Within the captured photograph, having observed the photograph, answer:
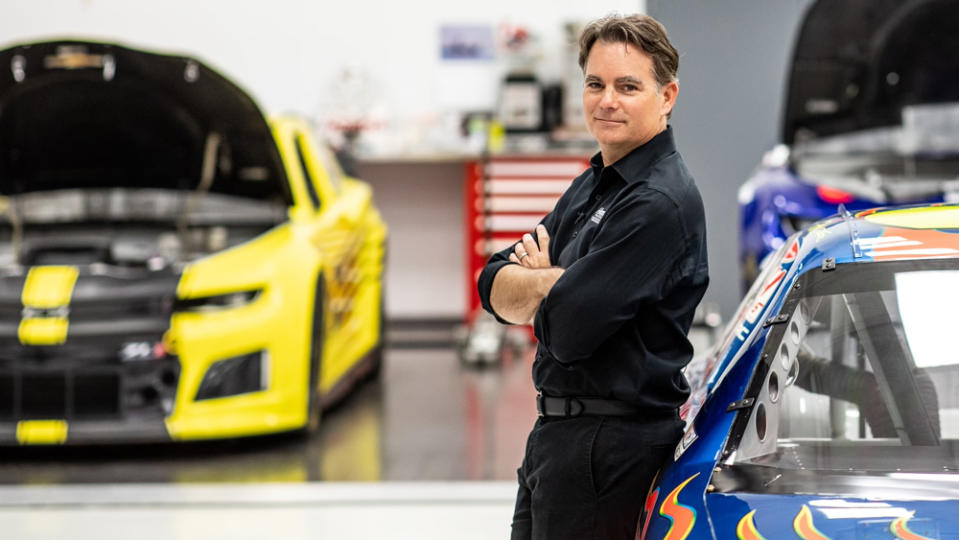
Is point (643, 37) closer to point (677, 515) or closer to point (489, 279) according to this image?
point (489, 279)

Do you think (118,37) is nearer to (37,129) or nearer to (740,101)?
(37,129)

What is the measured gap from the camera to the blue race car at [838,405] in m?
1.67

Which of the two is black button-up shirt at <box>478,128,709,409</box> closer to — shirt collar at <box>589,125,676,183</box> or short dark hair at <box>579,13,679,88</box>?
shirt collar at <box>589,125,676,183</box>

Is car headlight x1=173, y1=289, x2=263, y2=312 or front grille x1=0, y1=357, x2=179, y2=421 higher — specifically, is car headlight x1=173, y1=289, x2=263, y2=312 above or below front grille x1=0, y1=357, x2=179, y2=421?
above

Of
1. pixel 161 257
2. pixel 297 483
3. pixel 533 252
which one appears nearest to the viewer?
pixel 533 252

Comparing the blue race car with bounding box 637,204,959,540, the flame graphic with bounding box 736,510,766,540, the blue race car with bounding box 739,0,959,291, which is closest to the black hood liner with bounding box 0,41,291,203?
the blue race car with bounding box 739,0,959,291

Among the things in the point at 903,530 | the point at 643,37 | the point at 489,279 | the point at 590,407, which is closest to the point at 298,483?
the point at 489,279

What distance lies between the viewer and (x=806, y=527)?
5.30 feet

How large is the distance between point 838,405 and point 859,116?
372cm

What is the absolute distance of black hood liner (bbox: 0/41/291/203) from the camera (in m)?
4.61

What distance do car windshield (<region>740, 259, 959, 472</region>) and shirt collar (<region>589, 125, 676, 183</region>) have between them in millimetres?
333

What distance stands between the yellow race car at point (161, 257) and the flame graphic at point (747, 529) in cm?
299

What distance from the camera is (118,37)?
9055 millimetres

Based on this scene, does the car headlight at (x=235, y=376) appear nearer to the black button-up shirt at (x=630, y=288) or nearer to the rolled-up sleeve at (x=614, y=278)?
the black button-up shirt at (x=630, y=288)
